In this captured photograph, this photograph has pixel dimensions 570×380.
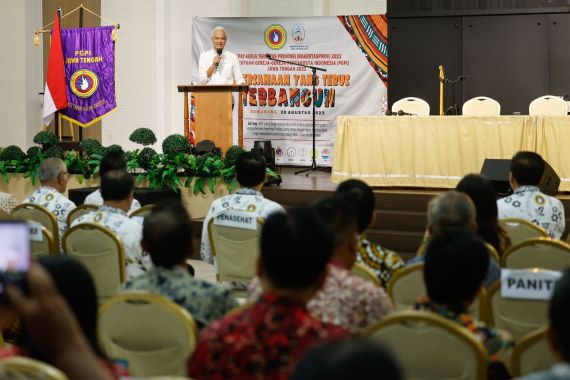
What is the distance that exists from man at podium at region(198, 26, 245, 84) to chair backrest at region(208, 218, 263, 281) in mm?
5544

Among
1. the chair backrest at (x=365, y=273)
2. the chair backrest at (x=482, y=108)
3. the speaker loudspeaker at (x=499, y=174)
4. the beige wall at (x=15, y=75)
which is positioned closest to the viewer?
the chair backrest at (x=365, y=273)

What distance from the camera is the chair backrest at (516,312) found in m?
3.21

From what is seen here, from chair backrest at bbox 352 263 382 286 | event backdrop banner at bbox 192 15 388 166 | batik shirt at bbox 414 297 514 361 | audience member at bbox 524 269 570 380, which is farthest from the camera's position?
event backdrop banner at bbox 192 15 388 166

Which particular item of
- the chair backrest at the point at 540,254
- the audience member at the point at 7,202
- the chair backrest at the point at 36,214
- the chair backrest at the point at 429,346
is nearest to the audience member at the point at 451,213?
the chair backrest at the point at 540,254

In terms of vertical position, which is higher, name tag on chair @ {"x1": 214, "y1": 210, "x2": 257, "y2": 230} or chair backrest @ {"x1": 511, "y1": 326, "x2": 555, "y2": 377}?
name tag on chair @ {"x1": 214, "y1": 210, "x2": 257, "y2": 230}

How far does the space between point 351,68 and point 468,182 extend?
8188mm

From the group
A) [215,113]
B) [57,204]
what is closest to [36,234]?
[57,204]

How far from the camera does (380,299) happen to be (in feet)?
8.91

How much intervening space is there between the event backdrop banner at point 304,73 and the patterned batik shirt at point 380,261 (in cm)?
847

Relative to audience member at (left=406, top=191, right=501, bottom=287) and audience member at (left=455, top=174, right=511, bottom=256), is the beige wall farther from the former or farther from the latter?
audience member at (left=406, top=191, right=501, bottom=287)

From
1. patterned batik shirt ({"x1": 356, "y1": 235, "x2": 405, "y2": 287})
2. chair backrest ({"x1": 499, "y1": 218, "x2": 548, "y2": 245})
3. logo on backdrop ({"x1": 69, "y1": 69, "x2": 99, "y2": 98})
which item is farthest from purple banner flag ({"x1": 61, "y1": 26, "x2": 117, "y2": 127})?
patterned batik shirt ({"x1": 356, "y1": 235, "x2": 405, "y2": 287})

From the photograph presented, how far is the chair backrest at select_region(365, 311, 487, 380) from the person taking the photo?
7.86 ft

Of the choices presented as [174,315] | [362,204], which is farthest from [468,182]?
[174,315]

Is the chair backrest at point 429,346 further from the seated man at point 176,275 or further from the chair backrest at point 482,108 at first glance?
the chair backrest at point 482,108
